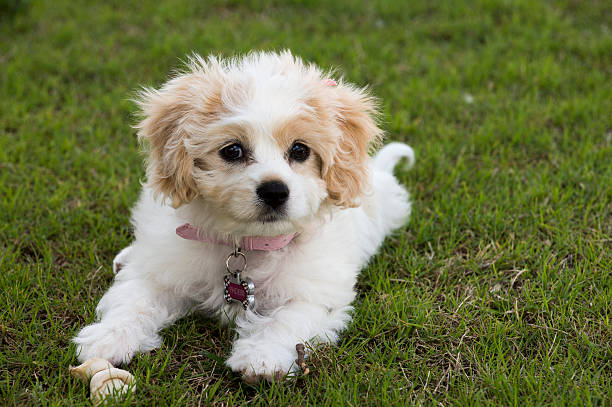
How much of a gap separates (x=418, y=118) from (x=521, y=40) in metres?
2.11

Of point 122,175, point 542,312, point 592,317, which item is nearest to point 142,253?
point 122,175

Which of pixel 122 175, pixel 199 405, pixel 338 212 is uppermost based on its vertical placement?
pixel 338 212

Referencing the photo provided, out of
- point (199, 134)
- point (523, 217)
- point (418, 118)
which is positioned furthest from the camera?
point (418, 118)

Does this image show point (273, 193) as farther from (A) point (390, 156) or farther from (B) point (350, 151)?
(A) point (390, 156)

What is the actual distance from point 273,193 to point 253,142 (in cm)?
28

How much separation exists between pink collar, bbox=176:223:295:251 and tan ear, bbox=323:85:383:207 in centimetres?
37

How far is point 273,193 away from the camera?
3.00 meters

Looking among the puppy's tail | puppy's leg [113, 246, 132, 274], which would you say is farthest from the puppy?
the puppy's tail

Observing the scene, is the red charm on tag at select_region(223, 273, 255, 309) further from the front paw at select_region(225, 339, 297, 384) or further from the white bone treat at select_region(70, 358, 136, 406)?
the white bone treat at select_region(70, 358, 136, 406)

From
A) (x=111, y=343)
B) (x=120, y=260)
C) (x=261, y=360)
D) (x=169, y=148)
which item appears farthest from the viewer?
(x=120, y=260)

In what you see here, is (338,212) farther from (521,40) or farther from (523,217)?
(521,40)

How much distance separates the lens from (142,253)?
3.61 m

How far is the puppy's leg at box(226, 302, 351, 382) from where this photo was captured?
2992 millimetres

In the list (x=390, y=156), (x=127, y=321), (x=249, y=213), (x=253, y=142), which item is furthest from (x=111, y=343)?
(x=390, y=156)
